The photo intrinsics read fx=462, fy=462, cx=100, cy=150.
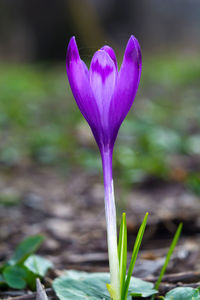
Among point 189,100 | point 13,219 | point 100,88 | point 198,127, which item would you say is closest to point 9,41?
point 189,100

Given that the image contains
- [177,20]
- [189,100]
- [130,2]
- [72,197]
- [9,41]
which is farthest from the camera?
[177,20]

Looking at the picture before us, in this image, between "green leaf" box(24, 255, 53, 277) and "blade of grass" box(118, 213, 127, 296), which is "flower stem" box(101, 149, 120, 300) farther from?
"green leaf" box(24, 255, 53, 277)

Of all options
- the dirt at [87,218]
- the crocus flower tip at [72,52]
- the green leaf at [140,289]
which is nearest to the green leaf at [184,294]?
the green leaf at [140,289]

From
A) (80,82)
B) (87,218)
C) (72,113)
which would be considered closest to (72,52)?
(80,82)

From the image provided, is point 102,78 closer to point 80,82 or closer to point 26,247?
point 80,82

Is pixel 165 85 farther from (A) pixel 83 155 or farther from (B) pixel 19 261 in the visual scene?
(B) pixel 19 261
